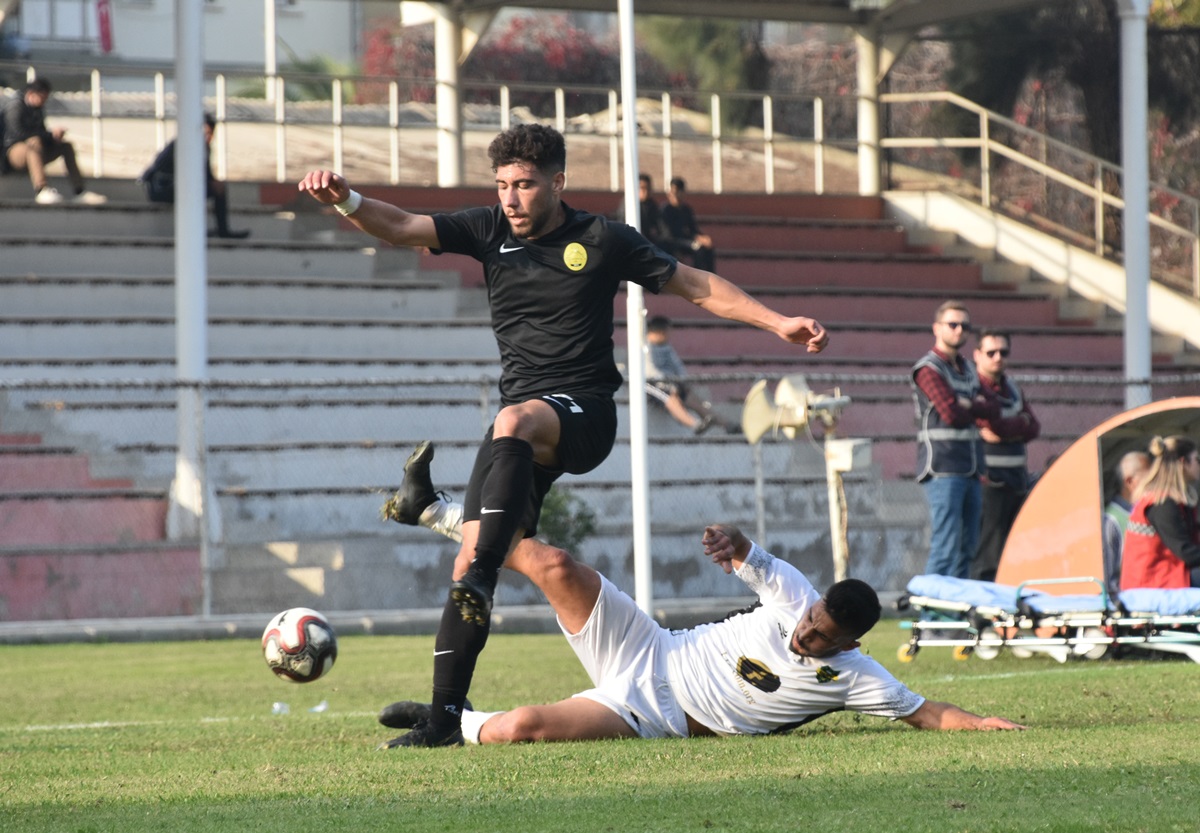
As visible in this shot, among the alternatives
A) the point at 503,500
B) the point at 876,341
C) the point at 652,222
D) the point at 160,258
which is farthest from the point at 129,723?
the point at 876,341

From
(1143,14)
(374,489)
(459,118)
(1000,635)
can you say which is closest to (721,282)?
(1000,635)

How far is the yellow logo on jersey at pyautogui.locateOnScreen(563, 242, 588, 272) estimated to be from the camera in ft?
22.4

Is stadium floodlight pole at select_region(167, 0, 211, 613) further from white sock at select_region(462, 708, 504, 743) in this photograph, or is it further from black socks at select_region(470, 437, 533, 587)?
black socks at select_region(470, 437, 533, 587)

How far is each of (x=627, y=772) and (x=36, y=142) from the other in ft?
56.0

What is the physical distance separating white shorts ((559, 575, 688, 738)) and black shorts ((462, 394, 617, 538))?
454 millimetres

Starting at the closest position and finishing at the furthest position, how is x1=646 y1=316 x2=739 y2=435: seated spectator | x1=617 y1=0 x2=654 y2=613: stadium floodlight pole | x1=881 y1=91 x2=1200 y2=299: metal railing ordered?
x1=617 y1=0 x2=654 y2=613: stadium floodlight pole
x1=646 y1=316 x2=739 y2=435: seated spectator
x1=881 y1=91 x2=1200 y2=299: metal railing

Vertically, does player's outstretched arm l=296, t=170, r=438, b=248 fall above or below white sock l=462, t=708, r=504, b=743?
above

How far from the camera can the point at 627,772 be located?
5848 mm

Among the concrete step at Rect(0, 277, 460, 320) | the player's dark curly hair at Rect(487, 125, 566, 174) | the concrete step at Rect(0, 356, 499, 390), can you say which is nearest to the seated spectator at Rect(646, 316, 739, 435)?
the concrete step at Rect(0, 356, 499, 390)

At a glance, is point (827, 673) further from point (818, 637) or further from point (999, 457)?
point (999, 457)

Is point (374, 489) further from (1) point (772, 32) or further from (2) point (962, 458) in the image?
(1) point (772, 32)

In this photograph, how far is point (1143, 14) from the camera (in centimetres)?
1967

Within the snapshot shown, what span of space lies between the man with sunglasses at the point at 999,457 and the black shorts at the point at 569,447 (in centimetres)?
646

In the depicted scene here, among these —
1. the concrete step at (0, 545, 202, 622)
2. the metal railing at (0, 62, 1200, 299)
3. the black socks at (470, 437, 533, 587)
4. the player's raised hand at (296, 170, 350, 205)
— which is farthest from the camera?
the metal railing at (0, 62, 1200, 299)
